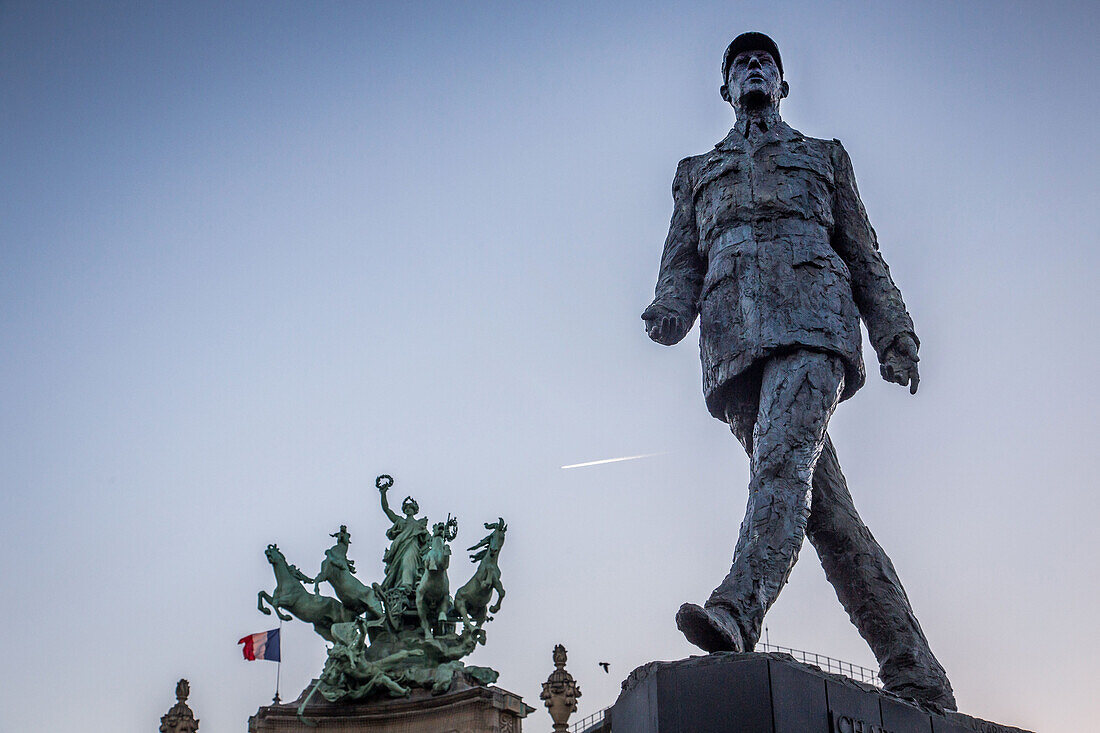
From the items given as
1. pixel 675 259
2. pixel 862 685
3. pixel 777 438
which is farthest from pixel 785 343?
pixel 862 685

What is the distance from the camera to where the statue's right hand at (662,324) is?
20.7 ft

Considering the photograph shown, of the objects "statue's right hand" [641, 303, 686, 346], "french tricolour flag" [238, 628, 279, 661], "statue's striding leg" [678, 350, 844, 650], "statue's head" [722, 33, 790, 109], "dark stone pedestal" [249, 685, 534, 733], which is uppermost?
"french tricolour flag" [238, 628, 279, 661]

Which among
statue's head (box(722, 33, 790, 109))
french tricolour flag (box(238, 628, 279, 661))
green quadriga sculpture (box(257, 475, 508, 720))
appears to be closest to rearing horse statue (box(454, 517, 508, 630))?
green quadriga sculpture (box(257, 475, 508, 720))

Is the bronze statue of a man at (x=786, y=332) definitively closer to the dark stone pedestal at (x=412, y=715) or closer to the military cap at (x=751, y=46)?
the military cap at (x=751, y=46)

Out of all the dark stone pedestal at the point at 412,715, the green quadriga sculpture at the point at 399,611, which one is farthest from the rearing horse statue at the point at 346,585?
the dark stone pedestal at the point at 412,715

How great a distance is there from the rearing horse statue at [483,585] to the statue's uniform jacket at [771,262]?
2206 centimetres

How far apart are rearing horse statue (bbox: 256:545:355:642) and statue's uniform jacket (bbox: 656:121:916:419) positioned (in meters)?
22.5

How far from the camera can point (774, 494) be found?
18.2ft

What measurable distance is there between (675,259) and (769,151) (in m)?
0.82

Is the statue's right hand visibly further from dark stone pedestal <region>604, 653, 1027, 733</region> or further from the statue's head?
dark stone pedestal <region>604, 653, 1027, 733</region>

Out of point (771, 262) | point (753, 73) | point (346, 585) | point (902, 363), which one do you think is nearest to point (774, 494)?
point (902, 363)

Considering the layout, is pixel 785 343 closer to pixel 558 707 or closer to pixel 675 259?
pixel 675 259

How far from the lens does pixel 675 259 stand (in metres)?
6.77

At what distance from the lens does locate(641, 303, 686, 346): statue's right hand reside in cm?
631
